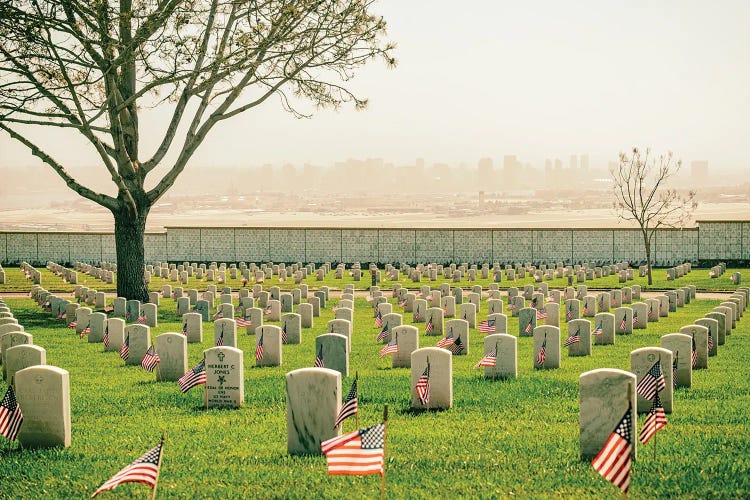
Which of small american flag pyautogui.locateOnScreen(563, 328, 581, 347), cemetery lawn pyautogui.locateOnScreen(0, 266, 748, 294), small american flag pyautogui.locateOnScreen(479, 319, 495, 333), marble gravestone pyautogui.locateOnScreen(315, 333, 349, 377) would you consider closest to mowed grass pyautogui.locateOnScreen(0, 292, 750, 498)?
marble gravestone pyautogui.locateOnScreen(315, 333, 349, 377)

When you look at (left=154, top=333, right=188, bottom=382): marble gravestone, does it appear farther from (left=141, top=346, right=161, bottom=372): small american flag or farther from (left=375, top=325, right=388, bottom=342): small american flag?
(left=375, top=325, right=388, bottom=342): small american flag

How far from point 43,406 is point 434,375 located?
4988 millimetres

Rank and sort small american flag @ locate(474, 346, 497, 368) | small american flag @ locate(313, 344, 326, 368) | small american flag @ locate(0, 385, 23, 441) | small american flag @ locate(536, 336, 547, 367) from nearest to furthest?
small american flag @ locate(0, 385, 23, 441) → small american flag @ locate(474, 346, 497, 368) → small american flag @ locate(313, 344, 326, 368) → small american flag @ locate(536, 336, 547, 367)

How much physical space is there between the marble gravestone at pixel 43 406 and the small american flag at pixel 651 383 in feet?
22.6

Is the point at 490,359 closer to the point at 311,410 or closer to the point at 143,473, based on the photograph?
the point at 311,410

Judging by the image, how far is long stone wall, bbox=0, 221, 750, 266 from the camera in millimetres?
51656

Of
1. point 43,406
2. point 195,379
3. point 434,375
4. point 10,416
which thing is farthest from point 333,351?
point 10,416

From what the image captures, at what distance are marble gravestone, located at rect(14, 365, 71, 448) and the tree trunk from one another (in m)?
18.8

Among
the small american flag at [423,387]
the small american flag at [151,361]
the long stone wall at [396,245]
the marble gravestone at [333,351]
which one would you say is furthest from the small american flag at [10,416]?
the long stone wall at [396,245]

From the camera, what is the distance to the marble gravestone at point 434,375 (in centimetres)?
1307

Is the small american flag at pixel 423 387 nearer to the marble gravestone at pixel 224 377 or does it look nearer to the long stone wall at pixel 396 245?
the marble gravestone at pixel 224 377

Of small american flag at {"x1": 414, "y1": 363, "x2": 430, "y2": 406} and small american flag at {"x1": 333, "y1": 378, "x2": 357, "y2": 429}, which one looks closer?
small american flag at {"x1": 333, "y1": 378, "x2": 357, "y2": 429}

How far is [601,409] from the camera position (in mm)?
10461

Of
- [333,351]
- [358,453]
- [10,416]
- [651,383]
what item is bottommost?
[333,351]
